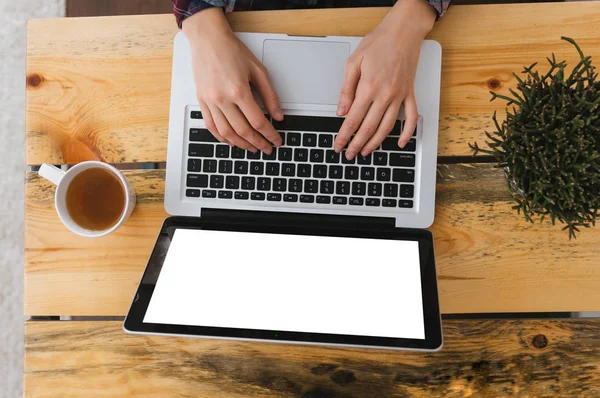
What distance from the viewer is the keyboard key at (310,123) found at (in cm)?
64

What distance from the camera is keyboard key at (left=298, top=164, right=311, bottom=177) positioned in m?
0.63

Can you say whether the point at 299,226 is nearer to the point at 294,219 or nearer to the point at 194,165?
the point at 294,219

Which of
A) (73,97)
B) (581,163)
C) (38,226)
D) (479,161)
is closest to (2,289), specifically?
(38,226)

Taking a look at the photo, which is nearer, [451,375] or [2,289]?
[451,375]

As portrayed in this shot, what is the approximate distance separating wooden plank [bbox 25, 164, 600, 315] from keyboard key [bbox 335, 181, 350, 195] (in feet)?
0.49

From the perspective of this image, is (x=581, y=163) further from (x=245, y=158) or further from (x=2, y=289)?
(x=2, y=289)

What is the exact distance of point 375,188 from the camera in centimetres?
63

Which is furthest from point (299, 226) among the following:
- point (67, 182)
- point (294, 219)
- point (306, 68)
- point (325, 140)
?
point (67, 182)

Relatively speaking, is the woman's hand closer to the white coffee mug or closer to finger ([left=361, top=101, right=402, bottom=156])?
finger ([left=361, top=101, right=402, bottom=156])

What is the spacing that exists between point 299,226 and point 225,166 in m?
0.15

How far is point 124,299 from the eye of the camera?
683mm

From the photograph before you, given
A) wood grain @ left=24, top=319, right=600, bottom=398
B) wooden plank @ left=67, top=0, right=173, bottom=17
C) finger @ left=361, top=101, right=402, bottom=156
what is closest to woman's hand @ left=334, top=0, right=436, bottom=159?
finger @ left=361, top=101, right=402, bottom=156

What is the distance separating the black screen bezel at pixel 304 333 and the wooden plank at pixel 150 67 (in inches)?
6.4

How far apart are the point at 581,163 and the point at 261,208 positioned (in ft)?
1.33
